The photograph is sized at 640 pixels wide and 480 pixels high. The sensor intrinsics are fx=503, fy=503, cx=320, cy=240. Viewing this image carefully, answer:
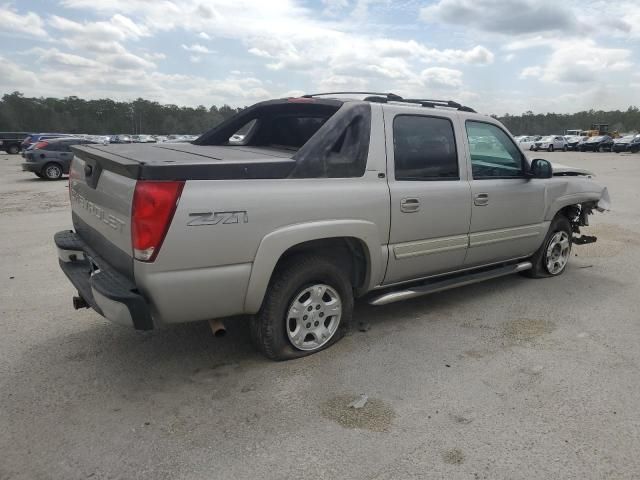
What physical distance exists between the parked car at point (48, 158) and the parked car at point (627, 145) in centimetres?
4327

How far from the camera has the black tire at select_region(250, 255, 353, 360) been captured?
3.37 m

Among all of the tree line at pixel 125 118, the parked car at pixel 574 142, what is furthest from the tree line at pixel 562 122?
the parked car at pixel 574 142

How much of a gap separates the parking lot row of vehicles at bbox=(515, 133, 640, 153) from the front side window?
4181 cm

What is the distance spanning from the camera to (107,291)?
2.87 m

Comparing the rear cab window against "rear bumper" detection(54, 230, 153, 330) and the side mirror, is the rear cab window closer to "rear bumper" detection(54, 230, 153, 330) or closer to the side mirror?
"rear bumper" detection(54, 230, 153, 330)

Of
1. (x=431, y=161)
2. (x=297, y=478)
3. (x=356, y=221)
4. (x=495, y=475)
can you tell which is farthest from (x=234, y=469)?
(x=431, y=161)

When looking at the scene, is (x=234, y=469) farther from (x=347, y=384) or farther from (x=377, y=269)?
(x=377, y=269)

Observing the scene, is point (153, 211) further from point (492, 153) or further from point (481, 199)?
point (492, 153)

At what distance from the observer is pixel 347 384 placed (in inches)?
130

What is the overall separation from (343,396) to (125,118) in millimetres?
95699

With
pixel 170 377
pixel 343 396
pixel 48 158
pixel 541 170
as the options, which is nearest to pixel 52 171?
pixel 48 158

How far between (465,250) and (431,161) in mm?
891

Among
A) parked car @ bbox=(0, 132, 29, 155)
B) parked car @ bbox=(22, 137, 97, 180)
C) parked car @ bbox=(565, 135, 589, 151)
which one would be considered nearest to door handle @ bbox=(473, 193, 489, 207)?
parked car @ bbox=(22, 137, 97, 180)

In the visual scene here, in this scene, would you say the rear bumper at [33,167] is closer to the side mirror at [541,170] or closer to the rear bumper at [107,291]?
the rear bumper at [107,291]
